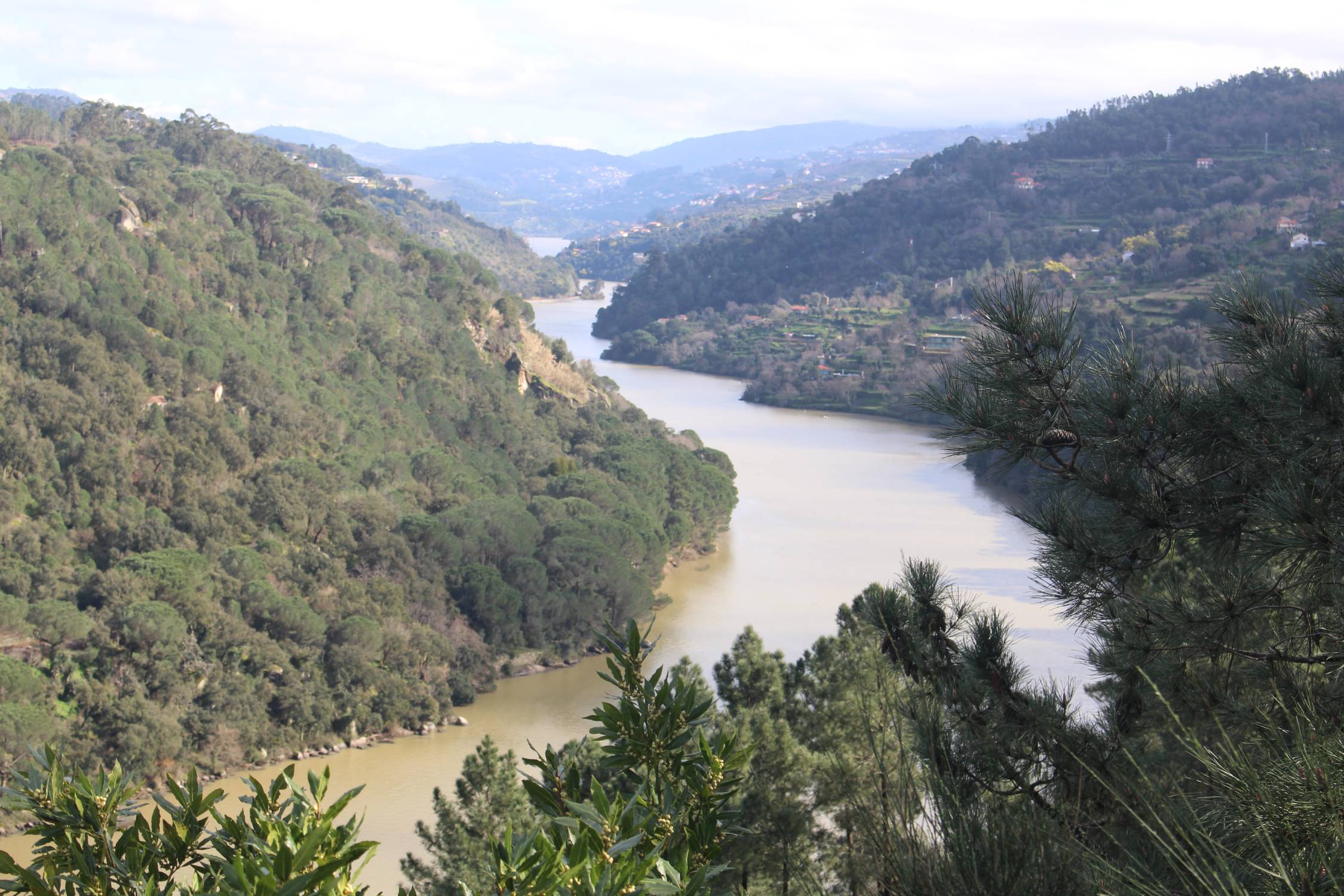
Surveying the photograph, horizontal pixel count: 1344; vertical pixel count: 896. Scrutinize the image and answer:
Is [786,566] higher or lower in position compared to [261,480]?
lower

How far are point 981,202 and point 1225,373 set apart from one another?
36.9 m

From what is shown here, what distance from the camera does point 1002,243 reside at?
1345 inches

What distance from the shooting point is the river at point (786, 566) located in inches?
439

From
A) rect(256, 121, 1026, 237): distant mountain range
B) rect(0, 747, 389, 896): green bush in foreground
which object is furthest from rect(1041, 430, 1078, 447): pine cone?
rect(256, 121, 1026, 237): distant mountain range

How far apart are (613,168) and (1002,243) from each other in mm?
126003

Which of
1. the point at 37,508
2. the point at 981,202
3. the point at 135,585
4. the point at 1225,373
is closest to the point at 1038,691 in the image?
the point at 1225,373

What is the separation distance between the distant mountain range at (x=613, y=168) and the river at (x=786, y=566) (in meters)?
60.7

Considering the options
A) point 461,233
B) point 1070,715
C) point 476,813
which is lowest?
point 476,813

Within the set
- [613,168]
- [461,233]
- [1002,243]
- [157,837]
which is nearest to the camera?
[157,837]

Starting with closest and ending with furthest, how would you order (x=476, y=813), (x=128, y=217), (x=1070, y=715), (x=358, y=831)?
(x=358, y=831) < (x=1070, y=715) < (x=476, y=813) < (x=128, y=217)

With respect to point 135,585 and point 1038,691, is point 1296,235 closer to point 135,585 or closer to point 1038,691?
point 135,585

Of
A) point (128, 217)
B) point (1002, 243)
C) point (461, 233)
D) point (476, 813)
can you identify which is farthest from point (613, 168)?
point (476, 813)

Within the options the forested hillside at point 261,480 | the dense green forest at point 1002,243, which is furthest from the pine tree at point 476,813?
the dense green forest at point 1002,243

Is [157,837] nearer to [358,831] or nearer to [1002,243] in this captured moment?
[358,831]
